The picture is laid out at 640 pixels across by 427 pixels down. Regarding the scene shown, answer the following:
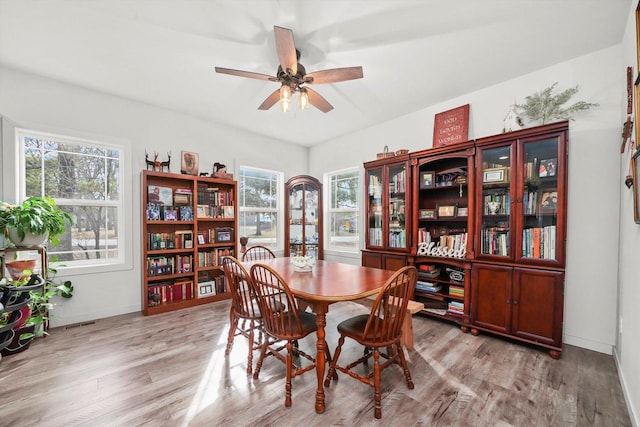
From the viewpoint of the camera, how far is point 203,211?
3.87 metres

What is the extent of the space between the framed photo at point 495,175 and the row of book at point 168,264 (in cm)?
380

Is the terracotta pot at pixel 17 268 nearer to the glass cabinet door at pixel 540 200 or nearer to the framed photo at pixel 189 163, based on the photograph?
the framed photo at pixel 189 163

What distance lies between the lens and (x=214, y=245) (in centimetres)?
396

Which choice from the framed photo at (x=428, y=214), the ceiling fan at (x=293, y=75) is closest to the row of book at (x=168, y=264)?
the ceiling fan at (x=293, y=75)

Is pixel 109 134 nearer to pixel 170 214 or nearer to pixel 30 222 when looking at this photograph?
pixel 170 214

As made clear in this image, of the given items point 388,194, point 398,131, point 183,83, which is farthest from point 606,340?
point 183,83

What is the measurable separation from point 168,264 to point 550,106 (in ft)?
15.5

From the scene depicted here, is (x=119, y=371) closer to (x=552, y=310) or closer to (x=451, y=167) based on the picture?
(x=552, y=310)

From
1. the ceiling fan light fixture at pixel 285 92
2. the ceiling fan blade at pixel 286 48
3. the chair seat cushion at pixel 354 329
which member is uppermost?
the ceiling fan blade at pixel 286 48

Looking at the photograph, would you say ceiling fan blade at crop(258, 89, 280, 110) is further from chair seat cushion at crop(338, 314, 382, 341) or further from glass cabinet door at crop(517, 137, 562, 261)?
glass cabinet door at crop(517, 137, 562, 261)

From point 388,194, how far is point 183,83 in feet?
9.11

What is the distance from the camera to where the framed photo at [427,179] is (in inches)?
129

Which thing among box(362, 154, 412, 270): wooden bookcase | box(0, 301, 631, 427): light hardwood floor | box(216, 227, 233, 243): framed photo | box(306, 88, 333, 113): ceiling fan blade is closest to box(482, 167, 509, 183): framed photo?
box(362, 154, 412, 270): wooden bookcase

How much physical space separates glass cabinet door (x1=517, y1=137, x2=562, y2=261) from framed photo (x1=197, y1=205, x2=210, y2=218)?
3.82 metres
